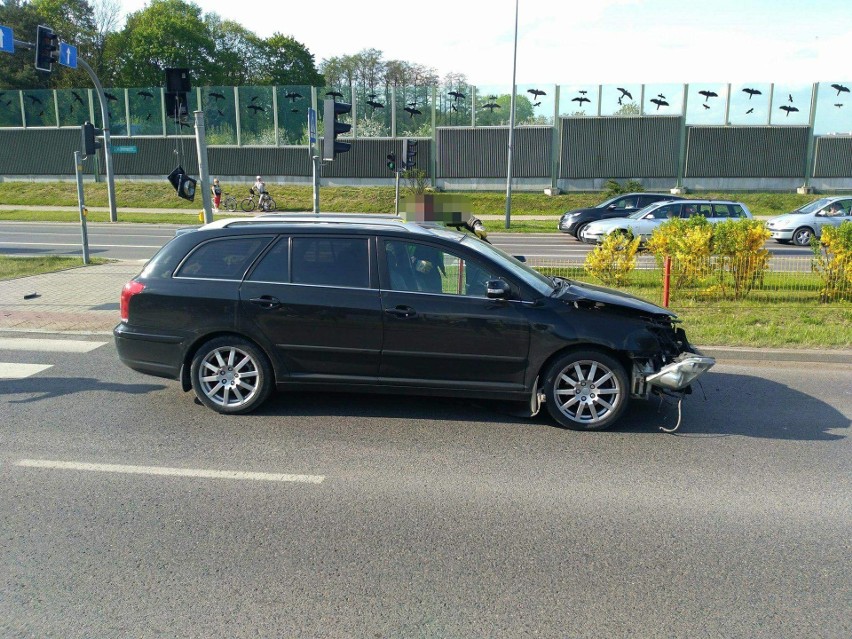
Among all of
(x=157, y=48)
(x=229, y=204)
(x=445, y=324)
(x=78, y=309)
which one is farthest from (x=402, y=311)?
(x=157, y=48)

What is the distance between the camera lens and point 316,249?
20.4 ft

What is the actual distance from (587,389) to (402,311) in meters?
1.66

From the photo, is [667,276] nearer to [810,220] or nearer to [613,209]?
[613,209]

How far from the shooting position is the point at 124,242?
22.3 metres

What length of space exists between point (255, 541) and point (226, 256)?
3025mm

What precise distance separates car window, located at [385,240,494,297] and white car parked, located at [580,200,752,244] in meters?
15.7

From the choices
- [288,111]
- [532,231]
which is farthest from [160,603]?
[288,111]

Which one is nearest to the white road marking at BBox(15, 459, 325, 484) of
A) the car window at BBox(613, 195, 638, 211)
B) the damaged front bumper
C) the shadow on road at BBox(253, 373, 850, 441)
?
the shadow on road at BBox(253, 373, 850, 441)

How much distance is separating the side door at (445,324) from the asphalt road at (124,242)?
10.7 meters

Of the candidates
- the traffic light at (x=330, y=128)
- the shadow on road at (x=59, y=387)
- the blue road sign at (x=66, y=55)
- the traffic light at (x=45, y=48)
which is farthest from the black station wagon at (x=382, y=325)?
the blue road sign at (x=66, y=55)

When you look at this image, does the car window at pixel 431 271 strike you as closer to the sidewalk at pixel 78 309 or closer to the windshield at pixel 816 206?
the sidewalk at pixel 78 309

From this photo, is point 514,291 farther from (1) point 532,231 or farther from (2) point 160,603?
(1) point 532,231

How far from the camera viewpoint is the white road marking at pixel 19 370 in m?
7.39

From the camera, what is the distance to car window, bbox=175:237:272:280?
6.26 meters
